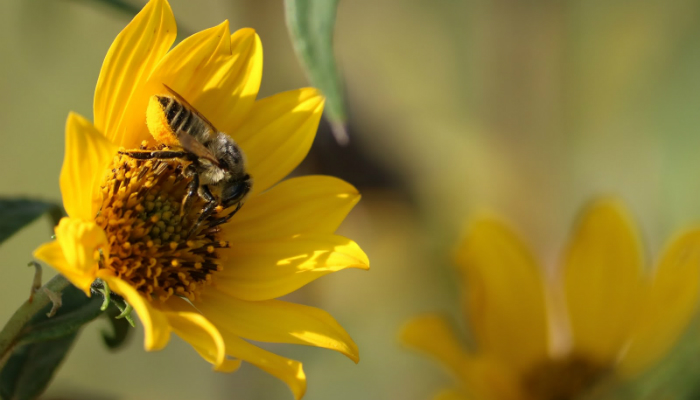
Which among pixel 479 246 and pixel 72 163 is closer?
pixel 72 163

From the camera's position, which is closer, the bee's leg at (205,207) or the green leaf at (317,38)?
the green leaf at (317,38)

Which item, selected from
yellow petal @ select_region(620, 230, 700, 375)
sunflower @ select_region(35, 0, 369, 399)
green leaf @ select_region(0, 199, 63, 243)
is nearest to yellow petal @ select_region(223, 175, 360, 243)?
sunflower @ select_region(35, 0, 369, 399)

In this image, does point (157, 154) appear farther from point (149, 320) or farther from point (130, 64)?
point (149, 320)

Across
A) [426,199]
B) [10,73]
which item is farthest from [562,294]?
[10,73]

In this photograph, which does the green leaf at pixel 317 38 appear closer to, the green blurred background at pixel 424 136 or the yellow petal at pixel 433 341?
the yellow petal at pixel 433 341

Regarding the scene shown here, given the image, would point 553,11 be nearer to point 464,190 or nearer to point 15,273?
point 464,190

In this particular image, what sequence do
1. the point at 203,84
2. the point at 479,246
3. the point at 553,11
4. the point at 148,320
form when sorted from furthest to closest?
the point at 553,11 → the point at 479,246 → the point at 203,84 → the point at 148,320

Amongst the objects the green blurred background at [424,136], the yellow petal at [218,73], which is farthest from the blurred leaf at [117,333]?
the green blurred background at [424,136]
